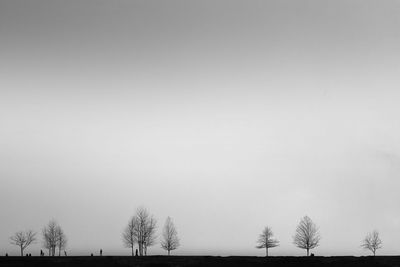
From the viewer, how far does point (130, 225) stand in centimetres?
13700
